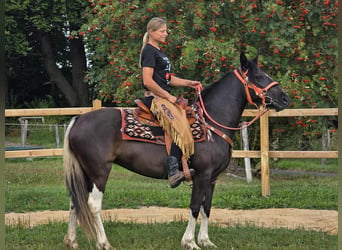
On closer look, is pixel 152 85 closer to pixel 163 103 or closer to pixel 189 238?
pixel 163 103

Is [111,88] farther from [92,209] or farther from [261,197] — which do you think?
[92,209]

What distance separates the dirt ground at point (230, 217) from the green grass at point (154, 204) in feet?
1.07

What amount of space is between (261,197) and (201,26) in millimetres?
3831

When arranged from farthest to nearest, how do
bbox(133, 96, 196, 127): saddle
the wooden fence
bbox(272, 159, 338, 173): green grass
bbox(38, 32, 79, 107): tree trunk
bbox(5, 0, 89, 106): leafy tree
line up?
bbox(38, 32, 79, 107): tree trunk, bbox(5, 0, 89, 106): leafy tree, bbox(272, 159, 338, 173): green grass, the wooden fence, bbox(133, 96, 196, 127): saddle

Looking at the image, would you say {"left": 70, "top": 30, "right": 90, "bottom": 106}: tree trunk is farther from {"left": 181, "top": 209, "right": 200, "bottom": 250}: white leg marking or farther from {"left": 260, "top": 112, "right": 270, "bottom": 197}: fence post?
{"left": 181, "top": 209, "right": 200, "bottom": 250}: white leg marking

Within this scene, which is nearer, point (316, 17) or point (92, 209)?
point (92, 209)

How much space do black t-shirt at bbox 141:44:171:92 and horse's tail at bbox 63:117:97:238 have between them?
1132mm

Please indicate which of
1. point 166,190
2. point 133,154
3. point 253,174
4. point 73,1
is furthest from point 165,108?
point 73,1

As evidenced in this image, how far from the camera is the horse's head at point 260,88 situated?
203 inches

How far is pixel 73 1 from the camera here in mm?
20953

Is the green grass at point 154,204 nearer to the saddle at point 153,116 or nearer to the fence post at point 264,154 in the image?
the fence post at point 264,154

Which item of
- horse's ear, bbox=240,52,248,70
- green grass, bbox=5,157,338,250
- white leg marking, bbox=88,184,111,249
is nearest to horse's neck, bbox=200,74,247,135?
horse's ear, bbox=240,52,248,70

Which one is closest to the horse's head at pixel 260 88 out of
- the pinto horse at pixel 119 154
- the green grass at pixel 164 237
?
the pinto horse at pixel 119 154

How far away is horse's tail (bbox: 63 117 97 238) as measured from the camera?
16.2ft
